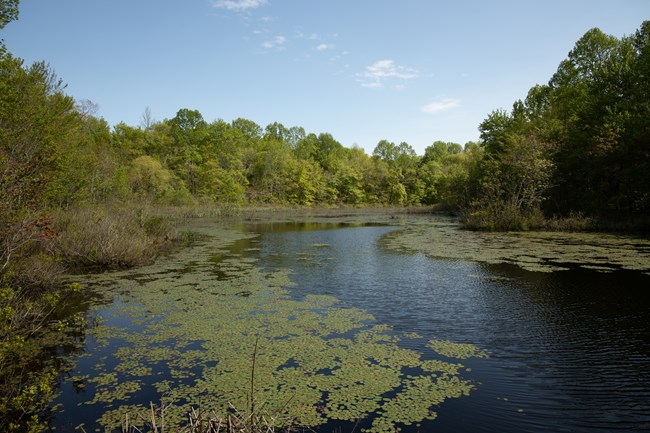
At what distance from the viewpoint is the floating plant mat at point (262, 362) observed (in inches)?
187

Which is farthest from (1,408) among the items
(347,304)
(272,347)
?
(347,304)

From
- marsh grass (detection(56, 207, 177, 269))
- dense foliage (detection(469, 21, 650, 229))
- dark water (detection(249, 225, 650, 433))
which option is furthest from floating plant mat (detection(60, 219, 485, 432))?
dense foliage (detection(469, 21, 650, 229))

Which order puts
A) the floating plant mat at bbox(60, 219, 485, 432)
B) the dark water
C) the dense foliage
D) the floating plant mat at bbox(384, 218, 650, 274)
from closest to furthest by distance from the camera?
the dark water, the floating plant mat at bbox(60, 219, 485, 432), the floating plant mat at bbox(384, 218, 650, 274), the dense foliage

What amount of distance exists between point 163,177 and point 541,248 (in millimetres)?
37832

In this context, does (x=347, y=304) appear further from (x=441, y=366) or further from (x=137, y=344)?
(x=137, y=344)

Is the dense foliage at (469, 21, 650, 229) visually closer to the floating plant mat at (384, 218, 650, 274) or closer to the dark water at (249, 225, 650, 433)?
the floating plant mat at (384, 218, 650, 274)

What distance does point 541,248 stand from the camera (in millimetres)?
16969

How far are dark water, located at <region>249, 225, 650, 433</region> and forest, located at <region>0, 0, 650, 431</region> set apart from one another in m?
5.39

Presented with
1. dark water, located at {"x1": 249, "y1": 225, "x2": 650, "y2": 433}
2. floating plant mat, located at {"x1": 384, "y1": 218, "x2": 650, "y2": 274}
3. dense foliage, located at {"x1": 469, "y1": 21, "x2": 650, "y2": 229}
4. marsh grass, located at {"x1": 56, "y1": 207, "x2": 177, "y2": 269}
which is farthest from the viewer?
dense foliage, located at {"x1": 469, "y1": 21, "x2": 650, "y2": 229}

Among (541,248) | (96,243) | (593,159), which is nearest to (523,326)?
(541,248)

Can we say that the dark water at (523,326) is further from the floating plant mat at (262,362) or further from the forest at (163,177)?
the forest at (163,177)

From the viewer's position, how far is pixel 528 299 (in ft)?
31.2

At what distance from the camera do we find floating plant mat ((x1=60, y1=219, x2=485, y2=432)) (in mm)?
4750

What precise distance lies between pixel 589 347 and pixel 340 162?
71863mm
